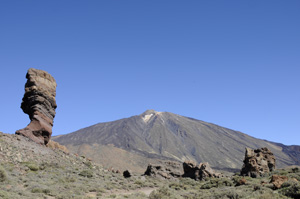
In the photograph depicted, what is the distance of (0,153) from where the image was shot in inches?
917

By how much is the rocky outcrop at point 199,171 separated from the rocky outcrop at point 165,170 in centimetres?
127

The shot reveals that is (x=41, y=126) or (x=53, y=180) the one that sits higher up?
(x=41, y=126)

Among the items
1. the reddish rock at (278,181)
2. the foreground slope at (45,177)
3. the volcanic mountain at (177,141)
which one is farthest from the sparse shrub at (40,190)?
the volcanic mountain at (177,141)

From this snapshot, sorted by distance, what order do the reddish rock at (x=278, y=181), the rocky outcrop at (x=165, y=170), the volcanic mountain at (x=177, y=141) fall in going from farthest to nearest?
the volcanic mountain at (x=177, y=141)
the rocky outcrop at (x=165, y=170)
the reddish rock at (x=278, y=181)

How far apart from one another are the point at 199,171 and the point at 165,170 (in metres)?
4.75

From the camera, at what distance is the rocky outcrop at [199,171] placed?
37.0m

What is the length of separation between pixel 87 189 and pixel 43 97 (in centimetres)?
1440

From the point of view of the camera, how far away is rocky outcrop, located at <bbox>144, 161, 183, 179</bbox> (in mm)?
36875

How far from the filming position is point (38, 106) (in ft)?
97.9

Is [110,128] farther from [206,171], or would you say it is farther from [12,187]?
[12,187]

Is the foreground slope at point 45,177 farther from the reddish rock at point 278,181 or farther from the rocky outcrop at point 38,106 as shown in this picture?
the reddish rock at point 278,181

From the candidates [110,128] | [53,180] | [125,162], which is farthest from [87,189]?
[110,128]

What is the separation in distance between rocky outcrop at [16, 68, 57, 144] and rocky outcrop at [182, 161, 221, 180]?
19.8 m

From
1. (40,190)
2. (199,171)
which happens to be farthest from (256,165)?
(40,190)
